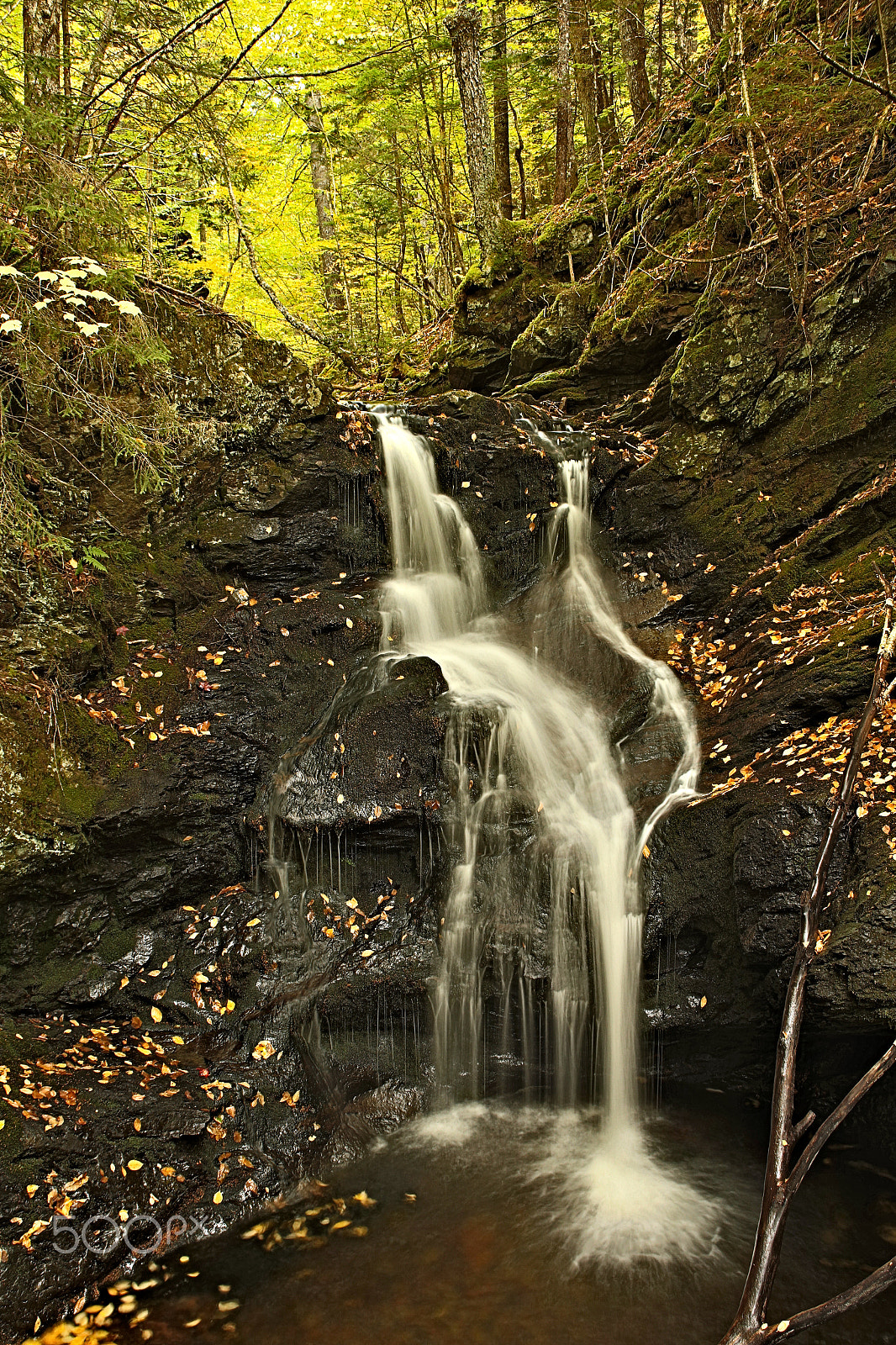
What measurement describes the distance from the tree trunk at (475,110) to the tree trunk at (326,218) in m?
3.10

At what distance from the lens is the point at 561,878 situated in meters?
5.53

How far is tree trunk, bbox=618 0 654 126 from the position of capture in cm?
1015

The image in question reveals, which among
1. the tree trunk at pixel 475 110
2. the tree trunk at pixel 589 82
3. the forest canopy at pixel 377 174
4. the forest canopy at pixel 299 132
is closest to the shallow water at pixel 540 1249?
the forest canopy at pixel 377 174

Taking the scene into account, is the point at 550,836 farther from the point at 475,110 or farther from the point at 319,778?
the point at 475,110

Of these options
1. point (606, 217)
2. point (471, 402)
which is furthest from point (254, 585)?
point (606, 217)

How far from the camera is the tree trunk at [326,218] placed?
528 inches

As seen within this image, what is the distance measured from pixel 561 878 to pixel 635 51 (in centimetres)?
1171

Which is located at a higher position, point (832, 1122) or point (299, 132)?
point (299, 132)

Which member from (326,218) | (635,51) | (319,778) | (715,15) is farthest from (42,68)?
(326,218)

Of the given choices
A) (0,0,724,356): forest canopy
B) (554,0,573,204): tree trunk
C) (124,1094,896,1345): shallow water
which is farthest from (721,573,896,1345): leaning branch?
(554,0,573,204): tree trunk

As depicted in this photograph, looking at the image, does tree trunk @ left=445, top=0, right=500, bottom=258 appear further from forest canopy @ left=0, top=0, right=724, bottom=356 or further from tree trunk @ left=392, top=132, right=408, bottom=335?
tree trunk @ left=392, top=132, right=408, bottom=335

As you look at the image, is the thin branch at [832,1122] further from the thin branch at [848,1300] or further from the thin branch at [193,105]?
the thin branch at [193,105]

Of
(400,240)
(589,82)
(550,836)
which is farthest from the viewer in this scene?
(400,240)

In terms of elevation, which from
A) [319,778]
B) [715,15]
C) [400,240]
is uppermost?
[400,240]
